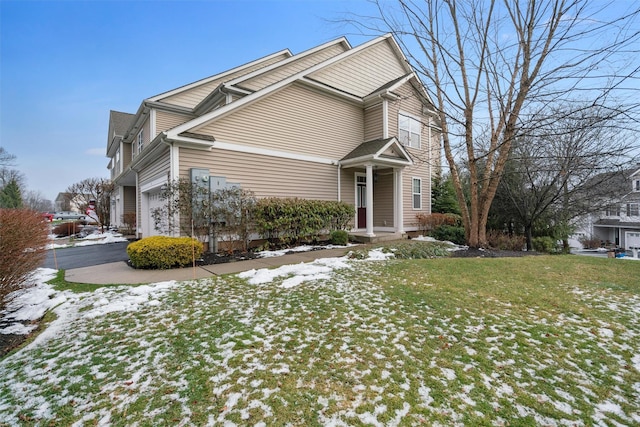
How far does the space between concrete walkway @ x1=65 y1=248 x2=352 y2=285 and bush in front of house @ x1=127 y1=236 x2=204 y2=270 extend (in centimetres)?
25

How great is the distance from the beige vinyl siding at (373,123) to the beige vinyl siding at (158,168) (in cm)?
897

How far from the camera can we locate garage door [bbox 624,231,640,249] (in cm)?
2380

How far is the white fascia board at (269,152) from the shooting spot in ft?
31.3

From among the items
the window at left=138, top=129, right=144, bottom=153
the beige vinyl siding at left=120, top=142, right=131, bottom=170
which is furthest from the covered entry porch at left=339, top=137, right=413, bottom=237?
the beige vinyl siding at left=120, top=142, right=131, bottom=170

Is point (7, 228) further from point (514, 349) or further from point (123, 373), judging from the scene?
point (514, 349)

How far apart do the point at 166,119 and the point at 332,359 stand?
49.3 ft

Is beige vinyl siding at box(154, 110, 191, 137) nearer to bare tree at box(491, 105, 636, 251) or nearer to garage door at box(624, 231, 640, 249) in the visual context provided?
bare tree at box(491, 105, 636, 251)

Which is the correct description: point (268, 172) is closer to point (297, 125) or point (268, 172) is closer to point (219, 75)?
point (297, 125)

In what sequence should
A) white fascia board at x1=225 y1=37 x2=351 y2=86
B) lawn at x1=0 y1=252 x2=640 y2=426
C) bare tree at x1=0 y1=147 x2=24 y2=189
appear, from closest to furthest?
lawn at x1=0 y1=252 x2=640 y2=426 → white fascia board at x1=225 y1=37 x2=351 y2=86 → bare tree at x1=0 y1=147 x2=24 y2=189

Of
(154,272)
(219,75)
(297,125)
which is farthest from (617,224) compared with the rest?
(154,272)

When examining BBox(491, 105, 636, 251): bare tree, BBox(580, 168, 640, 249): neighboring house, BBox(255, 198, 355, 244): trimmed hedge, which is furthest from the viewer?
BBox(580, 168, 640, 249): neighboring house

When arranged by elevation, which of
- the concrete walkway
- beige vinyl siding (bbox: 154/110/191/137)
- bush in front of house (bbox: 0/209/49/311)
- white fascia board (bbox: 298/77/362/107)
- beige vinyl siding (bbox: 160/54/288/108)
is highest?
beige vinyl siding (bbox: 160/54/288/108)

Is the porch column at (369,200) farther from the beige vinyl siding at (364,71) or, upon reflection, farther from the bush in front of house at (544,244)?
the bush in front of house at (544,244)

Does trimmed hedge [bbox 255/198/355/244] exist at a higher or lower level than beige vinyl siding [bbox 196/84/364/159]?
lower
